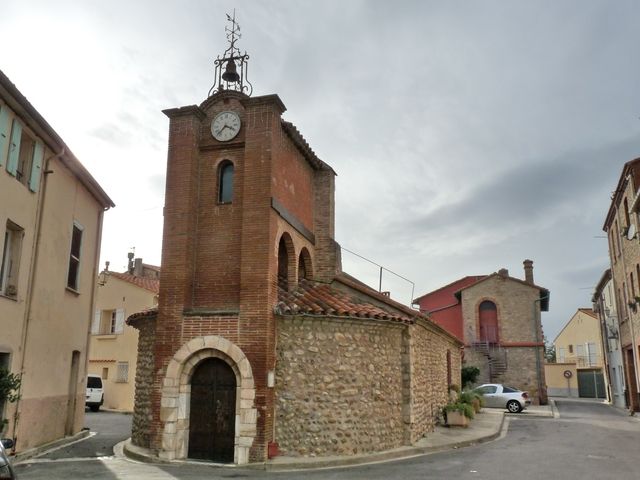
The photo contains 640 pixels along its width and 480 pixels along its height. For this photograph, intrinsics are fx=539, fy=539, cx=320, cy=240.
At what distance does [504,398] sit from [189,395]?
1794 centimetres

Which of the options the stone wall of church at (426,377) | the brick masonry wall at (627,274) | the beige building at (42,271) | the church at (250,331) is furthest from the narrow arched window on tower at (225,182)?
the brick masonry wall at (627,274)

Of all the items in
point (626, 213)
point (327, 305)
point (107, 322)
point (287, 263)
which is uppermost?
point (626, 213)

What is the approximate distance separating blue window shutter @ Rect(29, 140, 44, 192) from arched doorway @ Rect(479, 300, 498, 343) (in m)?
26.1

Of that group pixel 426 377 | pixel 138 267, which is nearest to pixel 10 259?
pixel 426 377

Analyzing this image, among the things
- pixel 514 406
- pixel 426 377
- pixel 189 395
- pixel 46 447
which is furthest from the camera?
pixel 514 406

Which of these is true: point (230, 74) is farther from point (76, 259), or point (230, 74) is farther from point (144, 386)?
point (144, 386)

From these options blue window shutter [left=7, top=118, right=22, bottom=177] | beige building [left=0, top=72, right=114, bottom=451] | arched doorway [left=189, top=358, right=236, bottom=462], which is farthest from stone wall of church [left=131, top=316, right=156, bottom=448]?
blue window shutter [left=7, top=118, right=22, bottom=177]

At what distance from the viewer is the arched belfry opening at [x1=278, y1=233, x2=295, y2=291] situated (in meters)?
13.4

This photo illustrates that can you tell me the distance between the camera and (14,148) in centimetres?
1101

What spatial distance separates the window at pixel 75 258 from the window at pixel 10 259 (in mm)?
2818

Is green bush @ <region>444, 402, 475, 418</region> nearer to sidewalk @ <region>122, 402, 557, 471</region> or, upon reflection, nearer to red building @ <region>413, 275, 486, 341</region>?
sidewalk @ <region>122, 402, 557, 471</region>

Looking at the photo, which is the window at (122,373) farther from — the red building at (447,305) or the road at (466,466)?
the red building at (447,305)

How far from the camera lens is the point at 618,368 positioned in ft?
93.4

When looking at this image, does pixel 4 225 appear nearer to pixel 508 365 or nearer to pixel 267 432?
pixel 267 432
